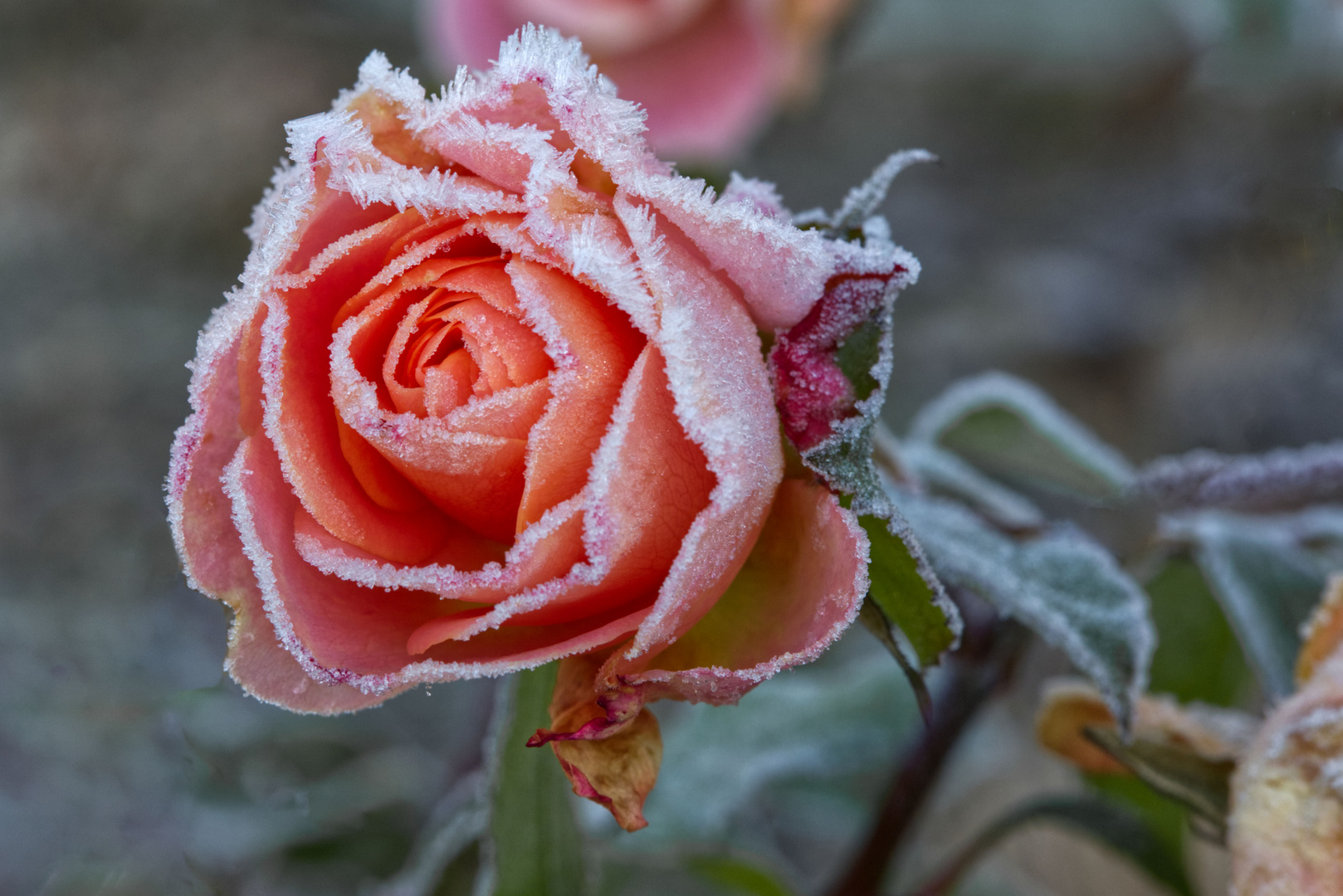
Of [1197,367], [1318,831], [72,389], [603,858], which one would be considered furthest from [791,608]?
[72,389]

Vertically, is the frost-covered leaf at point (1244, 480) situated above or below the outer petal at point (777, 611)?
above

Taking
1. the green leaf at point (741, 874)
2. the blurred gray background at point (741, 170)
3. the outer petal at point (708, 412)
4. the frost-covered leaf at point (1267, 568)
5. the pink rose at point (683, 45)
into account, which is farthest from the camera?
the pink rose at point (683, 45)

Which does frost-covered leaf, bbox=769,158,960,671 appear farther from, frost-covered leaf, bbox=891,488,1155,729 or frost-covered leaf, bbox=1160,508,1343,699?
frost-covered leaf, bbox=1160,508,1343,699

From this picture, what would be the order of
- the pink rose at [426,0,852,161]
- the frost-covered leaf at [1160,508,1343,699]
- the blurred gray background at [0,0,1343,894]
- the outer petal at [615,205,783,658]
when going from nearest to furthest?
the outer petal at [615,205,783,658] < the frost-covered leaf at [1160,508,1343,699] < the blurred gray background at [0,0,1343,894] < the pink rose at [426,0,852,161]

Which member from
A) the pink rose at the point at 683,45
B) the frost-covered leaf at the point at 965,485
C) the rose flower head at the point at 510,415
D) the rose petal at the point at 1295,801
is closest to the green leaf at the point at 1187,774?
the rose petal at the point at 1295,801

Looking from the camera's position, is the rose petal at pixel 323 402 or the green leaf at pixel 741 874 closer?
the rose petal at pixel 323 402

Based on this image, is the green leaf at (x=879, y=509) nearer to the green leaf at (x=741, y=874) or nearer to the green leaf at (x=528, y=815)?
the green leaf at (x=528, y=815)


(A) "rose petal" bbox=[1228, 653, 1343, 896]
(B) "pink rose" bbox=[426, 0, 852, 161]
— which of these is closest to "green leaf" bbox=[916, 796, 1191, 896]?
(A) "rose petal" bbox=[1228, 653, 1343, 896]
